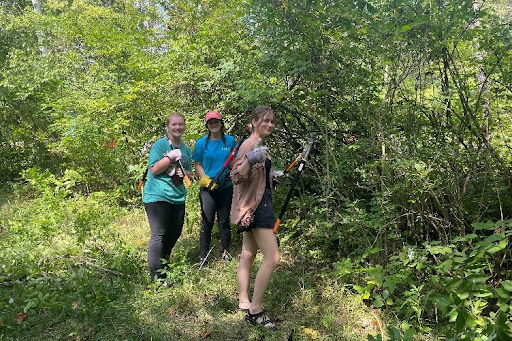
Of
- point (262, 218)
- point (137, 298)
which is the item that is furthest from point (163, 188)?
point (262, 218)

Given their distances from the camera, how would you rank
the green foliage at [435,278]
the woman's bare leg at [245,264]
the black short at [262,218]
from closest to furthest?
1. the green foliage at [435,278]
2. the black short at [262,218]
3. the woman's bare leg at [245,264]

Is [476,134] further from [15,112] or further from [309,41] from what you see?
[15,112]

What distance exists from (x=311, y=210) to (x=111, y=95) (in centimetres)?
443

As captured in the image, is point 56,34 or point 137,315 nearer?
point 137,315

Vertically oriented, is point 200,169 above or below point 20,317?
above

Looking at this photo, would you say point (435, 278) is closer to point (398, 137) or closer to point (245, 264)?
point (398, 137)

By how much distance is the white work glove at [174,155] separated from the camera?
12.5ft

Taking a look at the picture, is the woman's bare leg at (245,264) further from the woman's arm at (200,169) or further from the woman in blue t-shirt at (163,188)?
the woman's arm at (200,169)

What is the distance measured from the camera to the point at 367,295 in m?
3.38

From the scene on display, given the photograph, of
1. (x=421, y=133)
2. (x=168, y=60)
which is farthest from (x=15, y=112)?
(x=421, y=133)

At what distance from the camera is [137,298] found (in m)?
3.65

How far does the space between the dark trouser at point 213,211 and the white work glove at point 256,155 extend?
1.55m

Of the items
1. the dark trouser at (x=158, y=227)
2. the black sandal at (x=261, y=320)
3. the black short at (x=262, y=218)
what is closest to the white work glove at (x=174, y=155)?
the dark trouser at (x=158, y=227)

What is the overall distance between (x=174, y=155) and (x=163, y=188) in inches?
13.3
